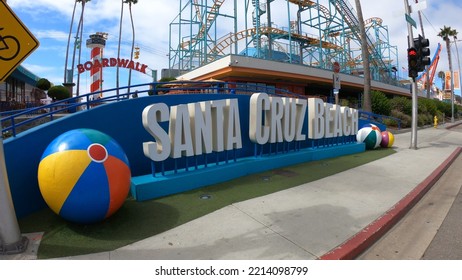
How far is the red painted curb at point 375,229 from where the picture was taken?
3865 millimetres

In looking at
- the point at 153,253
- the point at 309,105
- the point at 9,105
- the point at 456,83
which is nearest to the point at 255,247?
the point at 153,253

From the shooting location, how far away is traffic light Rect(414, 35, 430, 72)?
1272 centimetres

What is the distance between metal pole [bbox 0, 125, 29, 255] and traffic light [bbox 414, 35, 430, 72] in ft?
48.4

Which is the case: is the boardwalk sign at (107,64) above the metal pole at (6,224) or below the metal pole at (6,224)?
above

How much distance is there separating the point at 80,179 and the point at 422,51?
14202mm

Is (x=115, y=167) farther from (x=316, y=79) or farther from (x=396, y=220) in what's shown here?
(x=316, y=79)

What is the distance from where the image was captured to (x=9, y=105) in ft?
60.9

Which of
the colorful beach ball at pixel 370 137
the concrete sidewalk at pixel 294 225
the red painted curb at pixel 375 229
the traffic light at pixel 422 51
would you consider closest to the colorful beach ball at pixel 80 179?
the concrete sidewalk at pixel 294 225

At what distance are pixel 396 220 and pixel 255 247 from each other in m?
2.84

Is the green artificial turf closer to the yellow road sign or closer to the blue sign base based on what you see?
the blue sign base

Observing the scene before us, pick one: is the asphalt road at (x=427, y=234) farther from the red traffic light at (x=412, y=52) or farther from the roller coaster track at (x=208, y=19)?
the roller coaster track at (x=208, y=19)

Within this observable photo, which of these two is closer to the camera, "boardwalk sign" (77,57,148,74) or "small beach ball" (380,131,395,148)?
"small beach ball" (380,131,395,148)

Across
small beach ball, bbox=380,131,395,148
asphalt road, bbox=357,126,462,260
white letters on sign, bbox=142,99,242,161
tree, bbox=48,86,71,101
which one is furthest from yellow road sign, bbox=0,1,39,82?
tree, bbox=48,86,71,101

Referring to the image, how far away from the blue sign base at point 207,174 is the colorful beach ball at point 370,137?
369 cm
